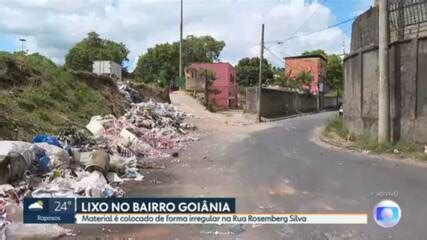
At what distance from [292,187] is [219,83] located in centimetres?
5582

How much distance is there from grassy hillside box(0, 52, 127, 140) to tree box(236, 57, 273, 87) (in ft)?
210

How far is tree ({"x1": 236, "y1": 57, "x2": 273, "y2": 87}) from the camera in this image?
93000 mm

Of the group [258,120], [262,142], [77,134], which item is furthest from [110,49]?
[77,134]

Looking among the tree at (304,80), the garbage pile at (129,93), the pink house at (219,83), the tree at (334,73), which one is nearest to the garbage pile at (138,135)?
the garbage pile at (129,93)

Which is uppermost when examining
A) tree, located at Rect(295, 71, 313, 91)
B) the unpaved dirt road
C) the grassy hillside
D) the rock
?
tree, located at Rect(295, 71, 313, 91)

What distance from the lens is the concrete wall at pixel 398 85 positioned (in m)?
17.0

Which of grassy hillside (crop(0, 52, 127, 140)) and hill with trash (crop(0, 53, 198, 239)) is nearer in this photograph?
hill with trash (crop(0, 53, 198, 239))

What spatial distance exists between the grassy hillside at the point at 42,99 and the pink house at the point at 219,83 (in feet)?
104

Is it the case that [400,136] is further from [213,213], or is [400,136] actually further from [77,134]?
[213,213]

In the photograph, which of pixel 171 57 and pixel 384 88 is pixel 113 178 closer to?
pixel 384 88

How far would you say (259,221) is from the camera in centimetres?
783

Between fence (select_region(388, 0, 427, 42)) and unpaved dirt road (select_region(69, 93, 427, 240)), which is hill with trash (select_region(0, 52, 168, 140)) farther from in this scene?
fence (select_region(388, 0, 427, 42))

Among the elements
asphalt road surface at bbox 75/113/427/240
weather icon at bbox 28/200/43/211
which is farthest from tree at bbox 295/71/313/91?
weather icon at bbox 28/200/43/211

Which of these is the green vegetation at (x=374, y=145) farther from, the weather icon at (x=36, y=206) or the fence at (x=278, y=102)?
the fence at (x=278, y=102)
